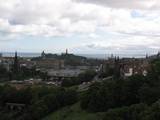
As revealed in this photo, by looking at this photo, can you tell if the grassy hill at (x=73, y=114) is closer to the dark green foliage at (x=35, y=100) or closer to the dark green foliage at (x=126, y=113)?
the dark green foliage at (x=35, y=100)

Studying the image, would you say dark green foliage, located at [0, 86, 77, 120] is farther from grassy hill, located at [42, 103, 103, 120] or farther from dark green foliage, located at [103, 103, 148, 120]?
dark green foliage, located at [103, 103, 148, 120]

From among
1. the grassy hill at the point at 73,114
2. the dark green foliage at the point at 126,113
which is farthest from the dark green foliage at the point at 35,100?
the dark green foliage at the point at 126,113

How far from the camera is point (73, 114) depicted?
33500mm

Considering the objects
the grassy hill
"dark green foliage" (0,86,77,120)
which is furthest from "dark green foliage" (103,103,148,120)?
"dark green foliage" (0,86,77,120)

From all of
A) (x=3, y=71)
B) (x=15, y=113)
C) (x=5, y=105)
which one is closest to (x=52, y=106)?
(x=15, y=113)

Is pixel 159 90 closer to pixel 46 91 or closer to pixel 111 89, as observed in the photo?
pixel 111 89

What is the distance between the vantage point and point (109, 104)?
3288cm

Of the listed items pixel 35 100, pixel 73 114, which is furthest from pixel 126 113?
pixel 35 100

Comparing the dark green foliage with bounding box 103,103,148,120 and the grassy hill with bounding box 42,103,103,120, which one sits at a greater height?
the dark green foliage with bounding box 103,103,148,120

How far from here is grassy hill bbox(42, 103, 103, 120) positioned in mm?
31291

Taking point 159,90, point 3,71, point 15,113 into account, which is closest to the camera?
point 159,90

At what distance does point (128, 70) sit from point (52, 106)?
81.1 ft

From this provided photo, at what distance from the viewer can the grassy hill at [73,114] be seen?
31291 millimetres

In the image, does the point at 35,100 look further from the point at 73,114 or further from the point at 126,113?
the point at 126,113
